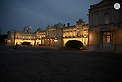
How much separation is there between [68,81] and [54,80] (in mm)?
605

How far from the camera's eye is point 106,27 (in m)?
18.0

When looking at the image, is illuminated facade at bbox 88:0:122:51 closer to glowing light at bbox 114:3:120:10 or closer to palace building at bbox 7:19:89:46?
glowing light at bbox 114:3:120:10

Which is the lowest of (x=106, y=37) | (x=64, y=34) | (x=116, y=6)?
(x=106, y=37)

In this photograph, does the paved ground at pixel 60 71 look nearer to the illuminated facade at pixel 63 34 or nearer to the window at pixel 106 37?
the window at pixel 106 37

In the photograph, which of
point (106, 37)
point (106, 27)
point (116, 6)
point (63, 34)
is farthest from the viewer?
point (63, 34)

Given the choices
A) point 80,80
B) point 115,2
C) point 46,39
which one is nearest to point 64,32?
point 46,39

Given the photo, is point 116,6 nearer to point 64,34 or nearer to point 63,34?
point 64,34

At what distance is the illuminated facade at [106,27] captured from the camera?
18.4 metres

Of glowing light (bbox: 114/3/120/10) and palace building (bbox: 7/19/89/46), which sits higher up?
glowing light (bbox: 114/3/120/10)

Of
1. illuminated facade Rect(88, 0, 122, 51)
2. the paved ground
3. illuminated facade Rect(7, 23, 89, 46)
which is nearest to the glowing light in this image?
illuminated facade Rect(88, 0, 122, 51)

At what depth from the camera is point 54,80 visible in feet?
10.6

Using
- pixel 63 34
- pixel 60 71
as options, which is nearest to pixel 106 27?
pixel 60 71

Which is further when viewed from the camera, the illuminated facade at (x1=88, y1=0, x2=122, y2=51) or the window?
the window

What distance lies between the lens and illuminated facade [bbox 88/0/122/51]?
18.4 metres
